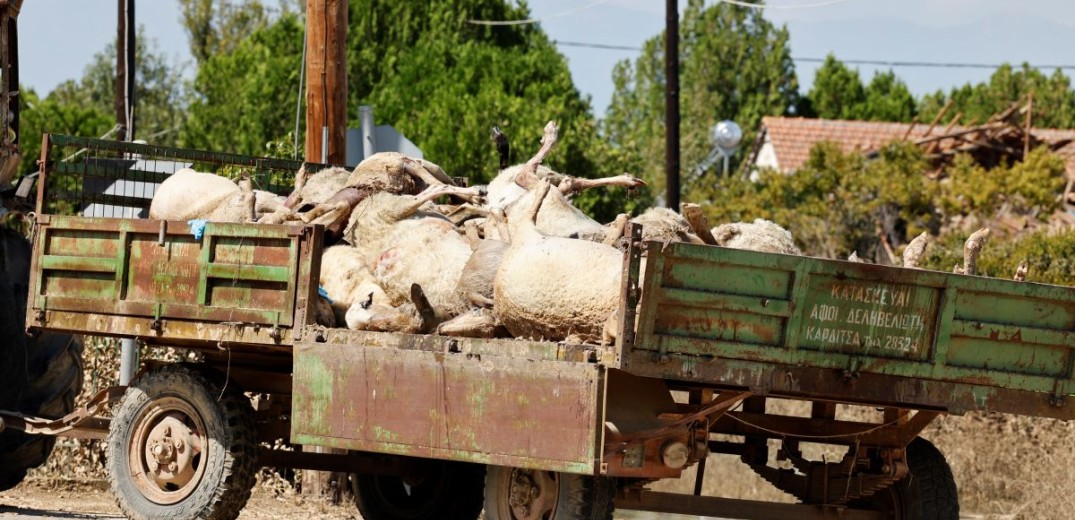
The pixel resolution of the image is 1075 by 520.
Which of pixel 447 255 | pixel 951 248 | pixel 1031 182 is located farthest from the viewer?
pixel 1031 182

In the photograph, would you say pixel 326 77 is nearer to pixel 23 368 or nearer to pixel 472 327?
pixel 23 368

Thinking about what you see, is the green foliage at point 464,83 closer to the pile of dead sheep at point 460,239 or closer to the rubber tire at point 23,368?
the rubber tire at point 23,368

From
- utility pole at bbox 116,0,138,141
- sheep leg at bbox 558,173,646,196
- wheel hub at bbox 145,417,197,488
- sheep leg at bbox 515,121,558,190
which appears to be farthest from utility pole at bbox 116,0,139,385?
sheep leg at bbox 558,173,646,196

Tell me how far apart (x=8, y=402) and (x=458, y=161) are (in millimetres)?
13875

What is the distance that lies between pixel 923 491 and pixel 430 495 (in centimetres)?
329

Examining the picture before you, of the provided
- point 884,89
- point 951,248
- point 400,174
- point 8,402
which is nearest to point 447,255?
point 400,174

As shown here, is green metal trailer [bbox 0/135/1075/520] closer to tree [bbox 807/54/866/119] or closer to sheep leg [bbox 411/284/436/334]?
sheep leg [bbox 411/284/436/334]

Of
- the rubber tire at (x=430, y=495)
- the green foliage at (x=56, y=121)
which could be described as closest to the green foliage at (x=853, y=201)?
the rubber tire at (x=430, y=495)

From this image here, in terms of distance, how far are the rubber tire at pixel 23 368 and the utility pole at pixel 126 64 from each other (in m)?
7.60

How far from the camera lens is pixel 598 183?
9.34 m

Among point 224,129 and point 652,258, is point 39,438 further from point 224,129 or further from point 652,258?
point 224,129

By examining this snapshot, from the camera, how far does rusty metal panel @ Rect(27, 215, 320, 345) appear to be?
29.0 ft

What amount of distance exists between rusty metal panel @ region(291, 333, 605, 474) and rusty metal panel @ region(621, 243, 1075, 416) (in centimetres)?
41

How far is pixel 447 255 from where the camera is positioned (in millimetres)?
9078
